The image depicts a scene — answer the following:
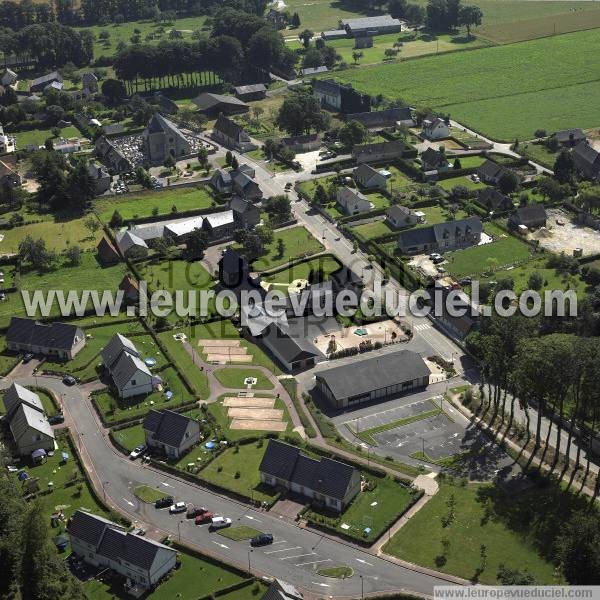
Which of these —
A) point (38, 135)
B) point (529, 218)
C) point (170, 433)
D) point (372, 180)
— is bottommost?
point (170, 433)

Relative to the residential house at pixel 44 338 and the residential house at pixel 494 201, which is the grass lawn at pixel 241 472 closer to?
→ the residential house at pixel 44 338

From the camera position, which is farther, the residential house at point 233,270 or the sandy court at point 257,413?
the residential house at point 233,270

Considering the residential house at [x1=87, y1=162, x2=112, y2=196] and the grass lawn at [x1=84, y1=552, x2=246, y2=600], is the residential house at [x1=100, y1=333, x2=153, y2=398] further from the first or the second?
the residential house at [x1=87, y1=162, x2=112, y2=196]

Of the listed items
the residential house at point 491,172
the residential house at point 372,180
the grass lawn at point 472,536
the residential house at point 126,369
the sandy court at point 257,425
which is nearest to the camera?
→ the grass lawn at point 472,536

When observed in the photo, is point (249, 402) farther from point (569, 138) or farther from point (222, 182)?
point (569, 138)

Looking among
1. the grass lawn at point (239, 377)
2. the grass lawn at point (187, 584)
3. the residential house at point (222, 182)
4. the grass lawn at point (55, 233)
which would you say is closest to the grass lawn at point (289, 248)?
the residential house at point (222, 182)

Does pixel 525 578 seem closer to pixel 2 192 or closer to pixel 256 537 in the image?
pixel 256 537

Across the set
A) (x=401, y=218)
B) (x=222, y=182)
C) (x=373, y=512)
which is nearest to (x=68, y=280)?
(x=222, y=182)
